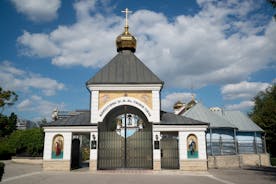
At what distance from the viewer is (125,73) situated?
1755 cm

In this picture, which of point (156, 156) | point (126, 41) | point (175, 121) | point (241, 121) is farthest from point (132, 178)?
point (241, 121)

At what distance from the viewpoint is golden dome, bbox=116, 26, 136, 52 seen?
64.8 ft

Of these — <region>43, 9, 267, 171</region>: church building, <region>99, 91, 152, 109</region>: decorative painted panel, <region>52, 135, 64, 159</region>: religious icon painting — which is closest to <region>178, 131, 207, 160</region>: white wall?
<region>43, 9, 267, 171</region>: church building

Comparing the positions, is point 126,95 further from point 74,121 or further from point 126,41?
point 126,41

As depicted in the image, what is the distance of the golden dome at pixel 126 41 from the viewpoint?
19.8 m

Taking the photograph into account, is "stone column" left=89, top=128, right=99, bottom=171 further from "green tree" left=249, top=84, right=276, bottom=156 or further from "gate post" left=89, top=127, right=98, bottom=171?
"green tree" left=249, top=84, right=276, bottom=156

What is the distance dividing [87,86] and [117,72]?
7.82 feet

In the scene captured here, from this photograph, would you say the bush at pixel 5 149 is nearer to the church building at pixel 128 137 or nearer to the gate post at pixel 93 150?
the church building at pixel 128 137

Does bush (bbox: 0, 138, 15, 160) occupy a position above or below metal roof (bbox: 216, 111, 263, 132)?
below

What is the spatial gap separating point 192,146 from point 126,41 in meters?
9.47

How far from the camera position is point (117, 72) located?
17641 mm

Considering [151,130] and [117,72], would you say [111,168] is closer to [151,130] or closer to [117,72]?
[151,130]

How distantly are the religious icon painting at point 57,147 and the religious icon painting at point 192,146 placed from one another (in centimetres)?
815

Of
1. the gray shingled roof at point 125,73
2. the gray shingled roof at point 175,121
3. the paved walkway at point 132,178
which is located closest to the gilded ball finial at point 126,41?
the gray shingled roof at point 125,73
